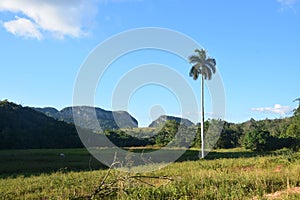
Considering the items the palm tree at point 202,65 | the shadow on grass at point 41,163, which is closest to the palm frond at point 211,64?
the palm tree at point 202,65

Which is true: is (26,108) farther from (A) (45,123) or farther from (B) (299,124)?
(B) (299,124)

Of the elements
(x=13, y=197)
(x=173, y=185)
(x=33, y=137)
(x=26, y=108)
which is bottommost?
(x=13, y=197)

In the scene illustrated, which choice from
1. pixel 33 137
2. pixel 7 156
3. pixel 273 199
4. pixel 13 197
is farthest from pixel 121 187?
pixel 33 137

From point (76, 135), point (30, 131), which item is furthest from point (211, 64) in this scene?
point (30, 131)

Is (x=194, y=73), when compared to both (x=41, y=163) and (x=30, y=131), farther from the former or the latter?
(x=30, y=131)

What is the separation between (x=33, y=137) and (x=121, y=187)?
43.0 meters

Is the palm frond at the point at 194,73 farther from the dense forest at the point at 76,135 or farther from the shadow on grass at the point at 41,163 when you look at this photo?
the shadow on grass at the point at 41,163

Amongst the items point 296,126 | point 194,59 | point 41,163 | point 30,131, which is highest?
point 194,59

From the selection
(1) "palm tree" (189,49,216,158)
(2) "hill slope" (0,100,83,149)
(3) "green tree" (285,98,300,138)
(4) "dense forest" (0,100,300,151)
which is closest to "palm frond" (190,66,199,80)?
(1) "palm tree" (189,49,216,158)

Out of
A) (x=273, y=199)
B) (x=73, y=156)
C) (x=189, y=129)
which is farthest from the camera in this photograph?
(x=189, y=129)

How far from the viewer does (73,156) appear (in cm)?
3203

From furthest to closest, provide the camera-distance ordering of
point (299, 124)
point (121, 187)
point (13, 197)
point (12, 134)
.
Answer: point (12, 134) < point (299, 124) < point (13, 197) < point (121, 187)

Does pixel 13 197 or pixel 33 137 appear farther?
pixel 33 137

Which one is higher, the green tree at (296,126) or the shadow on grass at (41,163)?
the green tree at (296,126)
